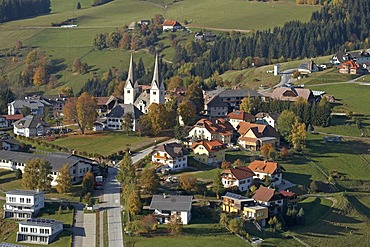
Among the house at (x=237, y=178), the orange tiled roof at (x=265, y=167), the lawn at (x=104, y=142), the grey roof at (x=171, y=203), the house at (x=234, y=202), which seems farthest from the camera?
the lawn at (x=104, y=142)

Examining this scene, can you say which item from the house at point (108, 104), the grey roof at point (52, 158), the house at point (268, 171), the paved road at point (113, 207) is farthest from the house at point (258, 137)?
the house at point (108, 104)

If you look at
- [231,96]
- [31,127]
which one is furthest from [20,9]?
[31,127]

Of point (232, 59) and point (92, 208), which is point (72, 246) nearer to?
point (92, 208)

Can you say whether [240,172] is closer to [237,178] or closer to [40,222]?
[237,178]

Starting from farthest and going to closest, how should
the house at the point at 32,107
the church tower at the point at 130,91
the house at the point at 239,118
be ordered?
the house at the point at 32,107 → the church tower at the point at 130,91 → the house at the point at 239,118

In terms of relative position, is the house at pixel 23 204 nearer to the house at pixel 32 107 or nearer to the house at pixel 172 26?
the house at pixel 32 107

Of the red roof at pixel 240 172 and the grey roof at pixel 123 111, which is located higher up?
the grey roof at pixel 123 111

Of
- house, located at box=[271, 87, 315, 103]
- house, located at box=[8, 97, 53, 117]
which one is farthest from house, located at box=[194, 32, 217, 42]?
house, located at box=[8, 97, 53, 117]
